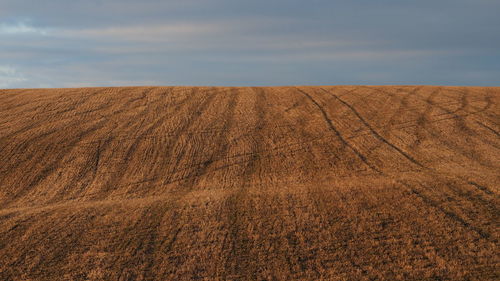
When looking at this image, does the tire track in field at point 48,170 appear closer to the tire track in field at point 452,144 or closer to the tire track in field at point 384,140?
the tire track in field at point 384,140

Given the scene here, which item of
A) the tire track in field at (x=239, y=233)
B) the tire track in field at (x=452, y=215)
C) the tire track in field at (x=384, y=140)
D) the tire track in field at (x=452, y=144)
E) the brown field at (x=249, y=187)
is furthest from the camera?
the tire track in field at (x=452, y=144)

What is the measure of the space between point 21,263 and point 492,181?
64.1 ft

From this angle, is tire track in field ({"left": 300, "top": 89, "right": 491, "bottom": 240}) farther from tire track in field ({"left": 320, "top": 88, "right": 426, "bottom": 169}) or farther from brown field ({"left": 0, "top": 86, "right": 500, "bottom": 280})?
tire track in field ({"left": 320, "top": 88, "right": 426, "bottom": 169})

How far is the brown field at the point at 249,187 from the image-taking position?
1284 cm

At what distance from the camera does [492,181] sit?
63.8ft

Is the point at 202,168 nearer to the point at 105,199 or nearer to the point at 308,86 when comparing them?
the point at 105,199

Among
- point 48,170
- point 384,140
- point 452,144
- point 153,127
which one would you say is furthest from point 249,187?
point 452,144

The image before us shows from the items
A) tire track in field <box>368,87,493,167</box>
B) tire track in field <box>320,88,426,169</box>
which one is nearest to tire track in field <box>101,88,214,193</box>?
tire track in field <box>320,88,426,169</box>

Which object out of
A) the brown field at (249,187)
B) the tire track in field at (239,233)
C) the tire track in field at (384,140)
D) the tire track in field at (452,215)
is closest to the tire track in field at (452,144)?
the brown field at (249,187)

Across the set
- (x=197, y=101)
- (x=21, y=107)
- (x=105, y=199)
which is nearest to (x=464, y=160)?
(x=105, y=199)

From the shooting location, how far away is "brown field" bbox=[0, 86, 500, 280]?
42.1 ft

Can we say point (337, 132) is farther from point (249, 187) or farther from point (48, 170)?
point (48, 170)

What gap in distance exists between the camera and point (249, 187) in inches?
790

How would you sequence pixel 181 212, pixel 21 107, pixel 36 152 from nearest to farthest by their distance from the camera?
pixel 181 212 → pixel 36 152 → pixel 21 107
